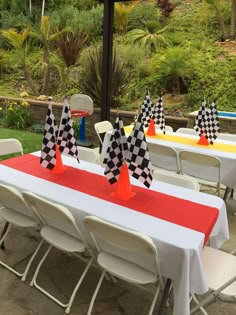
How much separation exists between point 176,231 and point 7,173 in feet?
4.79

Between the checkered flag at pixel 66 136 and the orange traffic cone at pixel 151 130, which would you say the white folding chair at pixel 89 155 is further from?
the orange traffic cone at pixel 151 130

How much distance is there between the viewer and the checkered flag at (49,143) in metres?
2.65

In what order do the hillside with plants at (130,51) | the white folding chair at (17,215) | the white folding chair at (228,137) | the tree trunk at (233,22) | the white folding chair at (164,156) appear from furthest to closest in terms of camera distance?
the tree trunk at (233,22) → the hillside with plants at (130,51) → the white folding chair at (228,137) → the white folding chair at (164,156) → the white folding chair at (17,215)

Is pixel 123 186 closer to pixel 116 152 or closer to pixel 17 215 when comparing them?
pixel 116 152

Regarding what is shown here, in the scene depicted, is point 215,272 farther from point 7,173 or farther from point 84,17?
point 84,17

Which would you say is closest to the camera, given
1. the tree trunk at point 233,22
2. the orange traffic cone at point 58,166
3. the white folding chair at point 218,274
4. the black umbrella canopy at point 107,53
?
the white folding chair at point 218,274

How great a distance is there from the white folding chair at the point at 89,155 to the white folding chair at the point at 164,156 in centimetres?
74

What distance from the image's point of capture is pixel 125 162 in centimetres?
234

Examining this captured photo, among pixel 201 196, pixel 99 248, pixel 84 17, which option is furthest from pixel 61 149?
pixel 84 17

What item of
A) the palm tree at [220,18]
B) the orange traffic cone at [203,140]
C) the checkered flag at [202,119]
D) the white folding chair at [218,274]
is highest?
the palm tree at [220,18]

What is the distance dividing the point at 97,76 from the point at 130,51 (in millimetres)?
2214

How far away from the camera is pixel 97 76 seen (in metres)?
6.72

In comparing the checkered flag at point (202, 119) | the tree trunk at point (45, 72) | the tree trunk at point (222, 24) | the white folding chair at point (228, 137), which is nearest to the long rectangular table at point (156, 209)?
the checkered flag at point (202, 119)

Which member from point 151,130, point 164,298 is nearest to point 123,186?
point 164,298
